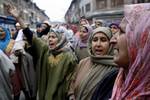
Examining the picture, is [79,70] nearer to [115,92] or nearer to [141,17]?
[115,92]

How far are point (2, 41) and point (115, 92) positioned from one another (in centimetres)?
528

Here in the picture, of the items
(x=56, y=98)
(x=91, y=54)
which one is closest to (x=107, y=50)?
(x=91, y=54)

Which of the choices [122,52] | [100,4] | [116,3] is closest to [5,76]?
[122,52]

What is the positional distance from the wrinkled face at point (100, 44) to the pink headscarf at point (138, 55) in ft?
5.34

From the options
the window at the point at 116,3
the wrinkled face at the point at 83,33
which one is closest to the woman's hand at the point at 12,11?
the wrinkled face at the point at 83,33

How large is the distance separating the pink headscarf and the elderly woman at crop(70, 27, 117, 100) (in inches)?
51.9

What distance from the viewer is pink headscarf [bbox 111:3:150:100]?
1.85 m

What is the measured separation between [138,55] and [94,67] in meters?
1.63

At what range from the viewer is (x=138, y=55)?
187 cm

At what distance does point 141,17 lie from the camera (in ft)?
6.38

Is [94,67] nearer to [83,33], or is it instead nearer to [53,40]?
[53,40]

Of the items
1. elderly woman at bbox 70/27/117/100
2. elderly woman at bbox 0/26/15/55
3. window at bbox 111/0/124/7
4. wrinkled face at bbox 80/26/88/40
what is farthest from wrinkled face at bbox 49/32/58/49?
window at bbox 111/0/124/7

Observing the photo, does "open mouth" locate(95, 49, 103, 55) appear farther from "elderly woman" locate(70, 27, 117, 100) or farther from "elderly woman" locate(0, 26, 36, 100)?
"elderly woman" locate(0, 26, 36, 100)

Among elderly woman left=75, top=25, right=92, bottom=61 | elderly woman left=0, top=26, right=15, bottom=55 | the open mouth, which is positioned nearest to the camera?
the open mouth
